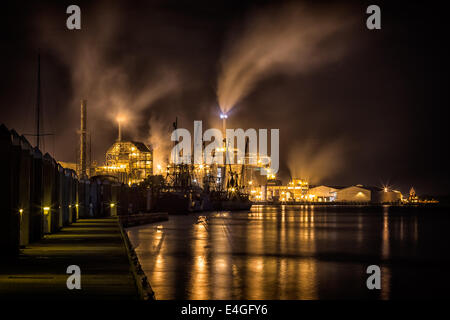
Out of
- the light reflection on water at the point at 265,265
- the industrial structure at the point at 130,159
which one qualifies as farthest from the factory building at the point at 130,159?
the light reflection on water at the point at 265,265

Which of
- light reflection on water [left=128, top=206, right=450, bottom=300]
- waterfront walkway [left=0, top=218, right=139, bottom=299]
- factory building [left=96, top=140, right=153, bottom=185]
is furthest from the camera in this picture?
factory building [left=96, top=140, right=153, bottom=185]

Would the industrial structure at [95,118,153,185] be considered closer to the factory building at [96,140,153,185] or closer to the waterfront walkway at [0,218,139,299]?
the factory building at [96,140,153,185]

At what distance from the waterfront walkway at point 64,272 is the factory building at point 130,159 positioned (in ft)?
411

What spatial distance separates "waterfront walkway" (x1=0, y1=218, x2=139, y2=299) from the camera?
13.1m

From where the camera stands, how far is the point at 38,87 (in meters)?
52.8

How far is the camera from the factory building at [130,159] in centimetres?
14875

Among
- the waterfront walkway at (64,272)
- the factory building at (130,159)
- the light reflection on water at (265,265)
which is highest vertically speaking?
the factory building at (130,159)

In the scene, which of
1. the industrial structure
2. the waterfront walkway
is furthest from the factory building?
the waterfront walkway

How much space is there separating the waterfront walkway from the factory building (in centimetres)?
12537

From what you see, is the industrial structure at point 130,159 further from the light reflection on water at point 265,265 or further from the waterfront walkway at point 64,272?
the waterfront walkway at point 64,272

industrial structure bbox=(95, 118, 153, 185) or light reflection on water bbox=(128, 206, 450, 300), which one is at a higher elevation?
industrial structure bbox=(95, 118, 153, 185)

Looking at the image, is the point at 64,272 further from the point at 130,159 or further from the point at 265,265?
the point at 130,159

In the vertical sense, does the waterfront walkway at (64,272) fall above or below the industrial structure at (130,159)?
below
